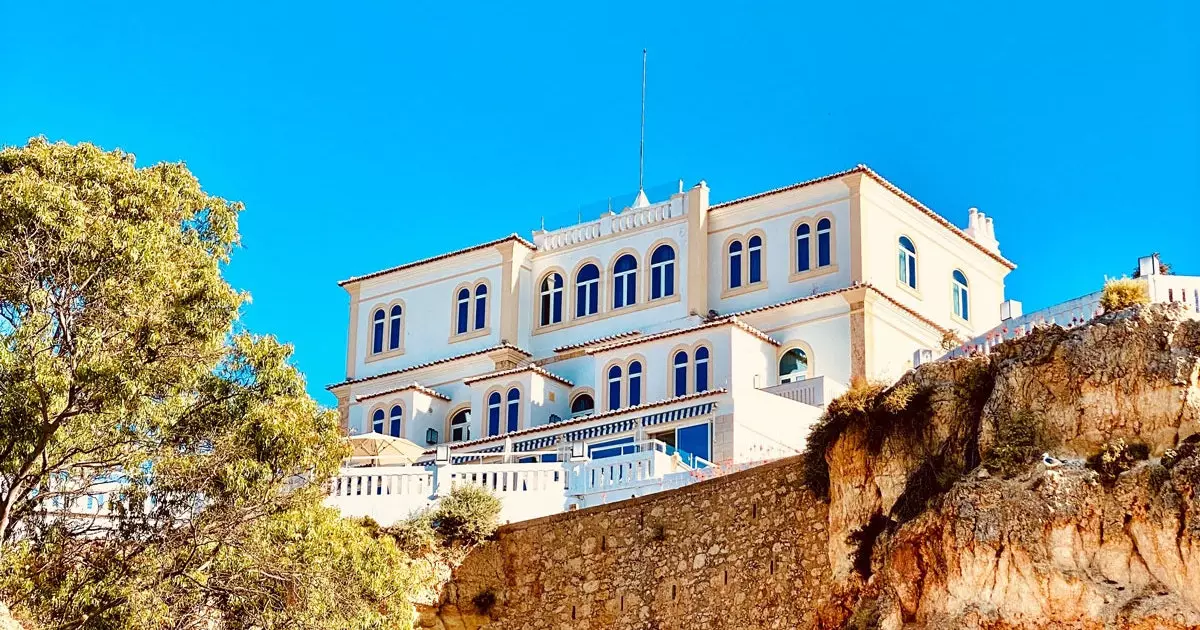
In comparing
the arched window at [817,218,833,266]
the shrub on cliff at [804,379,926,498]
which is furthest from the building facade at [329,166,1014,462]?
the shrub on cliff at [804,379,926,498]

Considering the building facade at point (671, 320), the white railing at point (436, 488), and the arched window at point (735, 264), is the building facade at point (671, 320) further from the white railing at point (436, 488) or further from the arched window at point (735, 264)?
the white railing at point (436, 488)

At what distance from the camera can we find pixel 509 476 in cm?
3684

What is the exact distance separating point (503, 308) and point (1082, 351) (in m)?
27.4

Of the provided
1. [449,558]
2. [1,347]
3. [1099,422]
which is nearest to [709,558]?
[449,558]

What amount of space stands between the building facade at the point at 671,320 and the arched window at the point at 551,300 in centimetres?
7

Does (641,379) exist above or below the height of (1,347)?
above

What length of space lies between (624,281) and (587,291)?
49.7 inches

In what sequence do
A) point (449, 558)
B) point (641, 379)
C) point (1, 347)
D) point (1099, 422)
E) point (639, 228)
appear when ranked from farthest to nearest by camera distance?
point (639, 228), point (641, 379), point (449, 558), point (1099, 422), point (1, 347)

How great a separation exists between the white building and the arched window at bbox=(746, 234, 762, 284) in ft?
0.12

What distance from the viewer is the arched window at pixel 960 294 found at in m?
50.9

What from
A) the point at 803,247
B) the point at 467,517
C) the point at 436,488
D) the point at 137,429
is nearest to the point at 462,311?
the point at 803,247

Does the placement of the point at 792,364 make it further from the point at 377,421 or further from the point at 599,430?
the point at 377,421

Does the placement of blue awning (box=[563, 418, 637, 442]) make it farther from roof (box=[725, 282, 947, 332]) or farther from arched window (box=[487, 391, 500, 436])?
arched window (box=[487, 391, 500, 436])

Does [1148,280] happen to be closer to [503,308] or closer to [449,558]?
[449,558]
